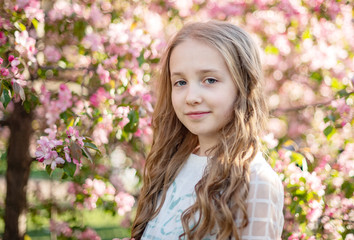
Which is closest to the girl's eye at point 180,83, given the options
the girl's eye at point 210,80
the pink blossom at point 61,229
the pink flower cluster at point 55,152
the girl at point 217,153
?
the girl at point 217,153

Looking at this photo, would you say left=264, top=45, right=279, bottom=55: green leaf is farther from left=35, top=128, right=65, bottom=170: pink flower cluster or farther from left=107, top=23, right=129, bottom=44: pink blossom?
left=35, top=128, right=65, bottom=170: pink flower cluster

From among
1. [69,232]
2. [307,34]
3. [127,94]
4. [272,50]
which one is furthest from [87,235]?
[307,34]

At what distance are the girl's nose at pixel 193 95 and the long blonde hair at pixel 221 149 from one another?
4.7 inches

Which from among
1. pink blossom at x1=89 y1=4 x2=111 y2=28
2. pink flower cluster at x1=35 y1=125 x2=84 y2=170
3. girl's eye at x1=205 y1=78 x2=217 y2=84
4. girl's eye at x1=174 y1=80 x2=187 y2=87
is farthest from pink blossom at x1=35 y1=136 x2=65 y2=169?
pink blossom at x1=89 y1=4 x2=111 y2=28

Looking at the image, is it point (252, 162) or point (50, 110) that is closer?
point (252, 162)

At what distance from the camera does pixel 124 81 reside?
2695mm

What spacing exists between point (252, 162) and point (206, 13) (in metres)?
2.67

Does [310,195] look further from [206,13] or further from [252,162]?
[206,13]

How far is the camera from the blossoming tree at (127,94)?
7.82ft

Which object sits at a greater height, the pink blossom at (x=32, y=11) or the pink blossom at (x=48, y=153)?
the pink blossom at (x=32, y=11)

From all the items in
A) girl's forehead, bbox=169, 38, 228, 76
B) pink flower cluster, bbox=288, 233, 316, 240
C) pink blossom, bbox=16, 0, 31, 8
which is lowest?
pink flower cluster, bbox=288, 233, 316, 240

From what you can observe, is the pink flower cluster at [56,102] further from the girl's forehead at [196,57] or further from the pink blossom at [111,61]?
the girl's forehead at [196,57]

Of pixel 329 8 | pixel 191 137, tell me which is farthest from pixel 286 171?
pixel 329 8

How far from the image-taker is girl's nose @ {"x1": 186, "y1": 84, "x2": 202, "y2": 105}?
4.95 feet
